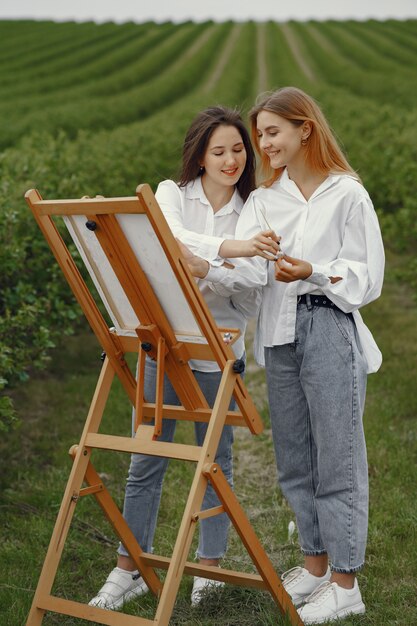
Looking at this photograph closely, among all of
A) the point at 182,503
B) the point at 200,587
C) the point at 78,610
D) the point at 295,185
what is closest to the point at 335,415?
the point at 295,185

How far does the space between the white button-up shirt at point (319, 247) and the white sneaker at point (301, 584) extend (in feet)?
2.98

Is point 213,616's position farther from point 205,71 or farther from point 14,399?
point 205,71

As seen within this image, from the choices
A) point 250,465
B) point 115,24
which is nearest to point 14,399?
point 250,465

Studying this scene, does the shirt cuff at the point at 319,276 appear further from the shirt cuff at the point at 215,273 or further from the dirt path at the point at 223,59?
the dirt path at the point at 223,59

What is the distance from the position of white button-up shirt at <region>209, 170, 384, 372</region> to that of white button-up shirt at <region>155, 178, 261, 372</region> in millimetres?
128

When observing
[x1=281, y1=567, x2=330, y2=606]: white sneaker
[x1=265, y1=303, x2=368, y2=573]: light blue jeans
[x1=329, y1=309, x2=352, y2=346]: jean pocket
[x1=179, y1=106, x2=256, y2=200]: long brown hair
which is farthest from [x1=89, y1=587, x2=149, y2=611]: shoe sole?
[x1=179, y1=106, x2=256, y2=200]: long brown hair

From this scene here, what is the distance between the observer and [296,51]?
200ft

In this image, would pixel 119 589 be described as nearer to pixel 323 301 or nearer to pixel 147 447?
pixel 147 447

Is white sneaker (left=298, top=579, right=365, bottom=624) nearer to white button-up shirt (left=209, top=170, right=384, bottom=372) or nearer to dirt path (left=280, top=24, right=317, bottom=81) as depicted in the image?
white button-up shirt (left=209, top=170, right=384, bottom=372)

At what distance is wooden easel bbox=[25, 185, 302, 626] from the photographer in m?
3.10

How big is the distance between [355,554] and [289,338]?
841mm

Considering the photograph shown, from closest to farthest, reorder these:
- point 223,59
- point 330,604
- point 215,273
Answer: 1. point 215,273
2. point 330,604
3. point 223,59

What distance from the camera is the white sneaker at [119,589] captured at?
12.9 feet

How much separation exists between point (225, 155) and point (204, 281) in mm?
498
